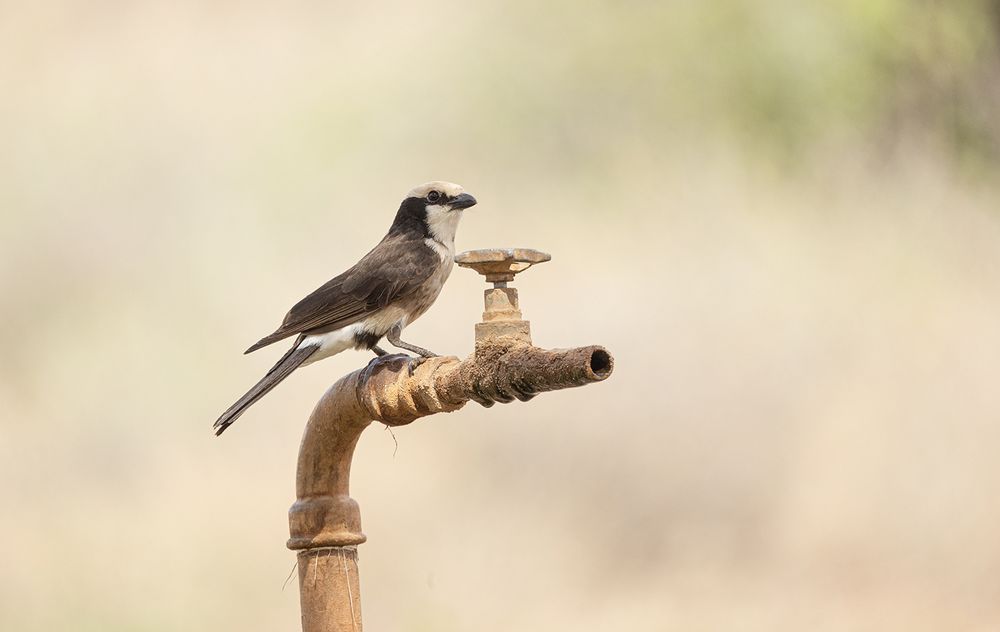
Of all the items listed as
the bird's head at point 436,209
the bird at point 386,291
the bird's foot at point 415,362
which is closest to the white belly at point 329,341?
the bird at point 386,291

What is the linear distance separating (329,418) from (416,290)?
4.01ft

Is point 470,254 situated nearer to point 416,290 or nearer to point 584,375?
point 584,375

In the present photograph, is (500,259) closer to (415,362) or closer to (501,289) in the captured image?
(501,289)

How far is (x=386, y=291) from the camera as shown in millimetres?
5102

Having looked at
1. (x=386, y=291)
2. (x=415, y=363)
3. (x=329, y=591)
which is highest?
(x=386, y=291)

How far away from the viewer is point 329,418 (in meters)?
4.07

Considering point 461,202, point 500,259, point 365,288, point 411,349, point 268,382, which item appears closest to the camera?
point 500,259

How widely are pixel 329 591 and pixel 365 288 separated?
153 centimetres

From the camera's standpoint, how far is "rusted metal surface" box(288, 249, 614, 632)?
3541 millimetres

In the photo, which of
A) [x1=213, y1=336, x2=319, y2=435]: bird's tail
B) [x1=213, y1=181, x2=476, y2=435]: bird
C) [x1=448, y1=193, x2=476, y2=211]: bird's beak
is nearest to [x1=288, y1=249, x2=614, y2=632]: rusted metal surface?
[x1=213, y1=336, x2=319, y2=435]: bird's tail

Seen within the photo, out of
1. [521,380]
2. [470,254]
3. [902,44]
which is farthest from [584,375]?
[902,44]

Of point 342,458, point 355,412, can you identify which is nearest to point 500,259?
point 355,412

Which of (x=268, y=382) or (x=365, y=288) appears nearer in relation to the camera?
(x=268, y=382)

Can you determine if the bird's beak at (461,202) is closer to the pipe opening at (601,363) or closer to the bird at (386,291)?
the bird at (386,291)
